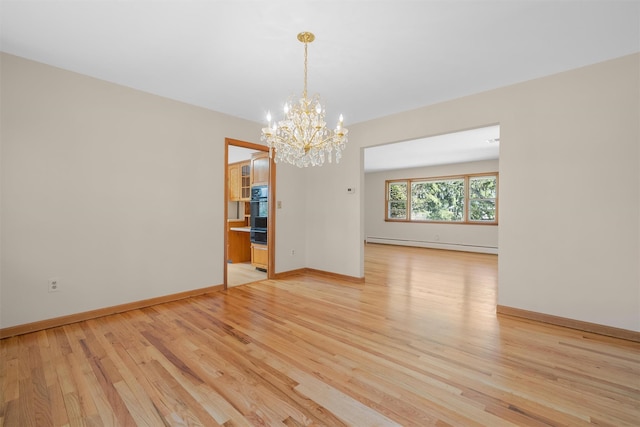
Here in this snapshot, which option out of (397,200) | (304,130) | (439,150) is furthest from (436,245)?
(304,130)

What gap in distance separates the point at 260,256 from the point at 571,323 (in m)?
4.42

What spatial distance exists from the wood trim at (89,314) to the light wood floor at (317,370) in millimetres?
110

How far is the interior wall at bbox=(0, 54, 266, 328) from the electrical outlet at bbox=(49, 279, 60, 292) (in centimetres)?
3

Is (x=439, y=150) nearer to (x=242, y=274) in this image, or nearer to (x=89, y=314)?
(x=242, y=274)

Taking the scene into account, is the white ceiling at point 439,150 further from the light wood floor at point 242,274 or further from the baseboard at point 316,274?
the light wood floor at point 242,274

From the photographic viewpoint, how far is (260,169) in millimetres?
5242

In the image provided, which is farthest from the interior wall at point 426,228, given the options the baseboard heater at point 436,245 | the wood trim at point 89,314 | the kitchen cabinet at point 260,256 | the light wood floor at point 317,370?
the wood trim at point 89,314

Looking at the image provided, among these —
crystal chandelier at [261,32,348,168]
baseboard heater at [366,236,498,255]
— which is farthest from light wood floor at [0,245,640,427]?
baseboard heater at [366,236,498,255]

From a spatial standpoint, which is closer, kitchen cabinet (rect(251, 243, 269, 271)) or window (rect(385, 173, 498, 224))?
kitchen cabinet (rect(251, 243, 269, 271))

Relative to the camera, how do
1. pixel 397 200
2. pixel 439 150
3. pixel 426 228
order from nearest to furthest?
pixel 439 150 → pixel 426 228 → pixel 397 200

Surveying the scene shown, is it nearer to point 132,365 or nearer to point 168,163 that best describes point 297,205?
point 168,163

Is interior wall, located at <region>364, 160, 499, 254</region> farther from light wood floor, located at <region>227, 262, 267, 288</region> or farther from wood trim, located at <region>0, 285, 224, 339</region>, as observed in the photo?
wood trim, located at <region>0, 285, 224, 339</region>

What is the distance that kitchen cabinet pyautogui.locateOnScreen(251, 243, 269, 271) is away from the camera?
5164mm

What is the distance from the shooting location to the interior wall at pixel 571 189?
257 centimetres
